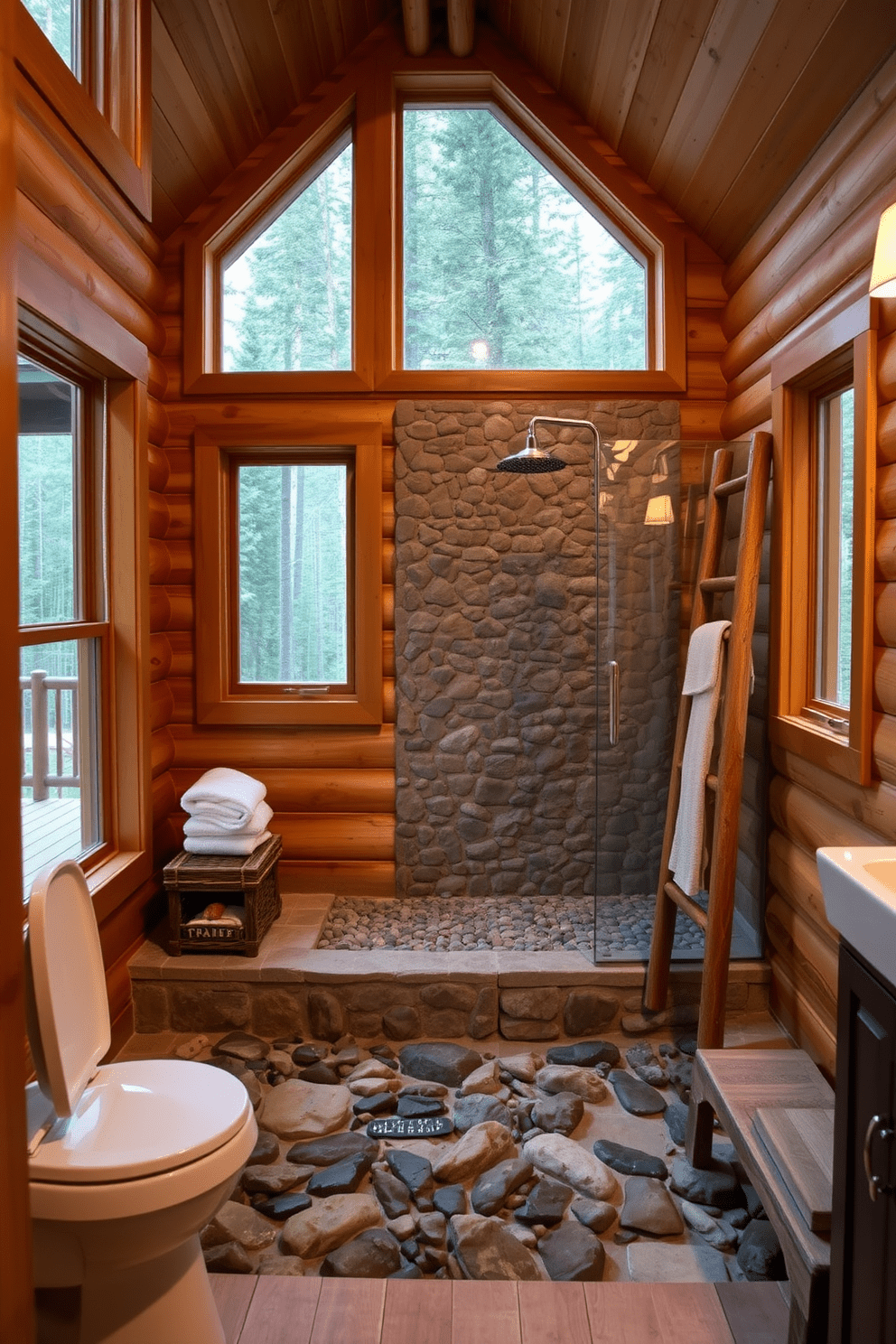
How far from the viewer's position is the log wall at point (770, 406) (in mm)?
2223

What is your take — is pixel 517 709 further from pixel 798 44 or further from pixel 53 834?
pixel 798 44

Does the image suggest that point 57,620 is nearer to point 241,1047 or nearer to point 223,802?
point 223,802

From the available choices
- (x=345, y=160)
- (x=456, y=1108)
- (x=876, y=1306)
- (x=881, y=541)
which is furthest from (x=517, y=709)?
(x=876, y=1306)

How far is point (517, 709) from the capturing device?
12.9 feet

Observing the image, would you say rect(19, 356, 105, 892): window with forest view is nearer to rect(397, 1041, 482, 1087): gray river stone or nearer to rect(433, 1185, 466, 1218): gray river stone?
rect(397, 1041, 482, 1087): gray river stone

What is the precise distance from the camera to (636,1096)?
109 inches

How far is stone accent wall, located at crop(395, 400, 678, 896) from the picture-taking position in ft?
12.7

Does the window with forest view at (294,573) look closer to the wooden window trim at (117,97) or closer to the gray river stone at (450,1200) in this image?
the wooden window trim at (117,97)

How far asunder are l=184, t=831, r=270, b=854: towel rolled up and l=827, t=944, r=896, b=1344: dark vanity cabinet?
7.72 ft

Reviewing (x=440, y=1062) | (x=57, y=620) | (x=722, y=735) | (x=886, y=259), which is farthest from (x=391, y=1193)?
(x=886, y=259)

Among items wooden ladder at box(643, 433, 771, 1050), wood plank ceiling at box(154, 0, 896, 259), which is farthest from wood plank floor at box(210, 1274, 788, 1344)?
wood plank ceiling at box(154, 0, 896, 259)

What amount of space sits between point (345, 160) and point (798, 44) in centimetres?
201

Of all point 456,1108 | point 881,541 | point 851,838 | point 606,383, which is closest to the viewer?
point 881,541

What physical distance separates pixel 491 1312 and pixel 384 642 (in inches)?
97.7
